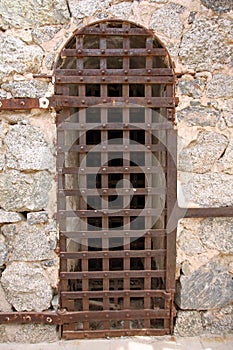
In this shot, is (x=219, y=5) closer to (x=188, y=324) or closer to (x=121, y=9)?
(x=121, y=9)

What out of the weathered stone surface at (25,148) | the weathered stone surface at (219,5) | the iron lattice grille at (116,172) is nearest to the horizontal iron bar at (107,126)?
the iron lattice grille at (116,172)

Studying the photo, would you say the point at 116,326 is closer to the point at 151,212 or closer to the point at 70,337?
the point at 70,337

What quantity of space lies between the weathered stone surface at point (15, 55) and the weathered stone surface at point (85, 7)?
0.28 m

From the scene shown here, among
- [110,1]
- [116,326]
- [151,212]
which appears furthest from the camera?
[116,326]

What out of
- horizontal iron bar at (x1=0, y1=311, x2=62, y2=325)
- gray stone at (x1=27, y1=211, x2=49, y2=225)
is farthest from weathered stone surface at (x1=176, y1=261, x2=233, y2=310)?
gray stone at (x1=27, y1=211, x2=49, y2=225)

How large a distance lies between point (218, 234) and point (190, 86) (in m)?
0.84

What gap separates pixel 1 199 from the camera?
189cm

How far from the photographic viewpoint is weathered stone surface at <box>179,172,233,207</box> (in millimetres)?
1917

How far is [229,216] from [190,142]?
467 mm

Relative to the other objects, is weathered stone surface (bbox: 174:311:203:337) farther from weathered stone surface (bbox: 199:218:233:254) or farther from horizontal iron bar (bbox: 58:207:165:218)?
horizontal iron bar (bbox: 58:207:165:218)

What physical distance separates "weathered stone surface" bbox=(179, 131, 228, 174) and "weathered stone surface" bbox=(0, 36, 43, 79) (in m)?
0.95

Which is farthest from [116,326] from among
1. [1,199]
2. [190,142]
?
[190,142]

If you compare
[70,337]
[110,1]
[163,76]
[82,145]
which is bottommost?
[70,337]

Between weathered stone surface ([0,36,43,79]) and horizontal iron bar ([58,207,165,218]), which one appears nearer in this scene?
weathered stone surface ([0,36,43,79])
